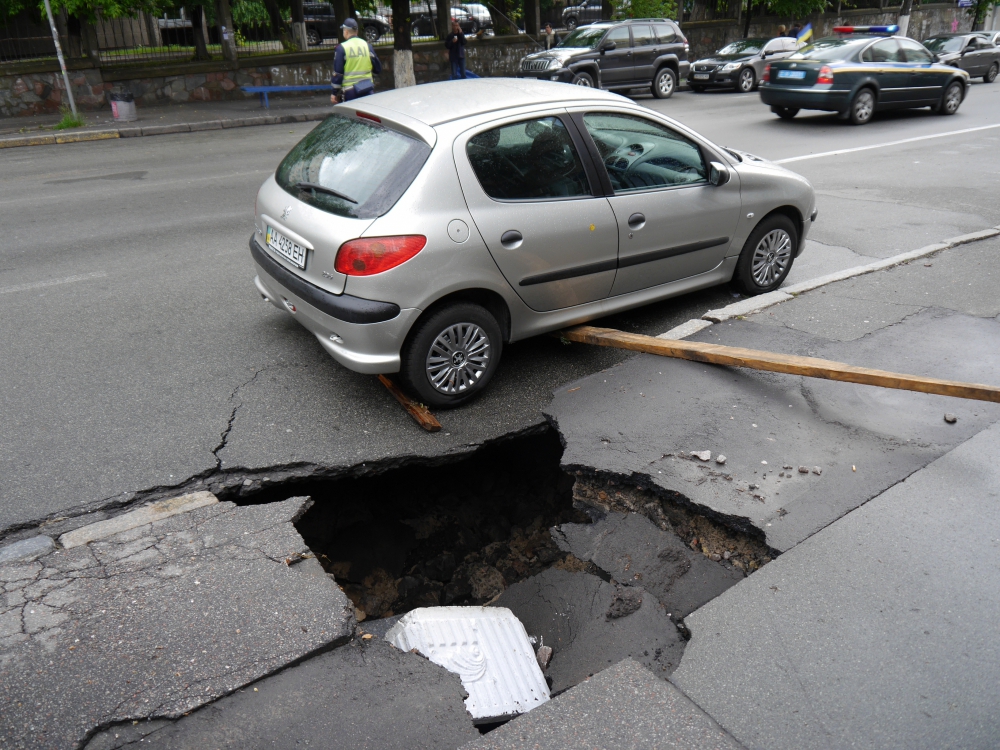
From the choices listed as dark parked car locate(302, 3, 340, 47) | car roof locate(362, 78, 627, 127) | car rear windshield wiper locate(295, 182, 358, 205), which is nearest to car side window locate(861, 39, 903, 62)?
car roof locate(362, 78, 627, 127)

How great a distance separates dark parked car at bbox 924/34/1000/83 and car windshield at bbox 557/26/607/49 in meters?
12.1

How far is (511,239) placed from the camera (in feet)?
15.0

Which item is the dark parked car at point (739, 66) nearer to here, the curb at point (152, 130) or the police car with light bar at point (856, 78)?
the police car with light bar at point (856, 78)

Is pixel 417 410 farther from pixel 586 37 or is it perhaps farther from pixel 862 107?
pixel 586 37

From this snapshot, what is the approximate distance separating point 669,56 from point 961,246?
1477 centimetres

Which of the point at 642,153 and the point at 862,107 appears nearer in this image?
the point at 642,153

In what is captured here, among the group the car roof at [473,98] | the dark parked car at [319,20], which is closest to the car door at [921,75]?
the car roof at [473,98]

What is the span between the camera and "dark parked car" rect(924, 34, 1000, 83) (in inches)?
954

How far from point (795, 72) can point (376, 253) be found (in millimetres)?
14204

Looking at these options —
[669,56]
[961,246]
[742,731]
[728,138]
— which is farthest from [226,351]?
[669,56]

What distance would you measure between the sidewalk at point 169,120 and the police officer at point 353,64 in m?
1.01

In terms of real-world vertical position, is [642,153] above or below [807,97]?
above

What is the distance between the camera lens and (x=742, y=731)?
8.60ft

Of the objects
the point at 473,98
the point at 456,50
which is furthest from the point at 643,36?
the point at 473,98
